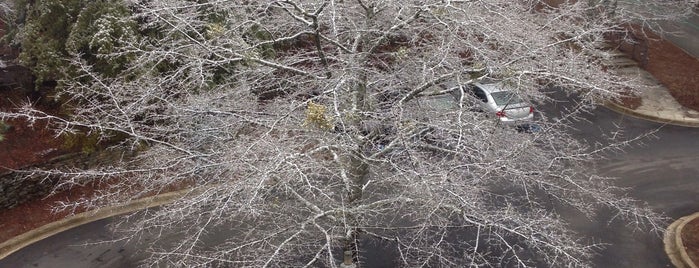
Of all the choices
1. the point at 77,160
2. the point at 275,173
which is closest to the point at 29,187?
the point at 77,160

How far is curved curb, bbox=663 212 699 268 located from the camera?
36.7ft

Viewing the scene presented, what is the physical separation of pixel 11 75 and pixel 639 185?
1641cm

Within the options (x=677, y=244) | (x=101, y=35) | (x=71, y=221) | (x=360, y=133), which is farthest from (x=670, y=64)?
(x=71, y=221)

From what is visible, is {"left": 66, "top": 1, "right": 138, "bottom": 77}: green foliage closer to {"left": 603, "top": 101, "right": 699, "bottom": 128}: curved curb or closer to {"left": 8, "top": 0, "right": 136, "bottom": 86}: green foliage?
{"left": 8, "top": 0, "right": 136, "bottom": 86}: green foliage

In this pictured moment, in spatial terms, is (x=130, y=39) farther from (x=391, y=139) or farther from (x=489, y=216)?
(x=489, y=216)

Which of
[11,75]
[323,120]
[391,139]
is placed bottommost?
[11,75]

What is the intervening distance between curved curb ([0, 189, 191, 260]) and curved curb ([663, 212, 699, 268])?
32.5 feet

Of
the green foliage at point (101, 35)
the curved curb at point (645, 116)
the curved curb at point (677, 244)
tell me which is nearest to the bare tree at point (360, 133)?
the green foliage at point (101, 35)

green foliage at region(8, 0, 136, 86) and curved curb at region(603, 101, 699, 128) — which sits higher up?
green foliage at region(8, 0, 136, 86)

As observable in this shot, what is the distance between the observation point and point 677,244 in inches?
458

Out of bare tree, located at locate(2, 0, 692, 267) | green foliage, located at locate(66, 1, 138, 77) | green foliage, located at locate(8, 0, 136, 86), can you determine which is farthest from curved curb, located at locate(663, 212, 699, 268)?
green foliage, located at locate(8, 0, 136, 86)

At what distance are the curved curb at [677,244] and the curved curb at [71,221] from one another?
9905 mm

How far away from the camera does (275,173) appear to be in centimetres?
710

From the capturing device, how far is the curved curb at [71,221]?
39.7ft
